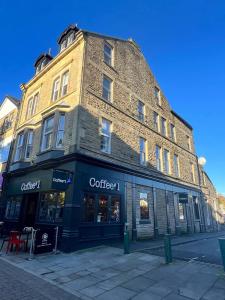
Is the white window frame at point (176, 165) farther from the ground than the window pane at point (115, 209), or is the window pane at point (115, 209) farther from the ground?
the white window frame at point (176, 165)

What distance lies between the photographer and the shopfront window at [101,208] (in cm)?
1136

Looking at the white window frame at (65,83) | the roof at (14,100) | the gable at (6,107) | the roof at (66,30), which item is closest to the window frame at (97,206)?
the white window frame at (65,83)

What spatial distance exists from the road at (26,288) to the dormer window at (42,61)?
1713cm

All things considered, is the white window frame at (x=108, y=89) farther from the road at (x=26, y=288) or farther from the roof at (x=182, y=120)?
the road at (x=26, y=288)

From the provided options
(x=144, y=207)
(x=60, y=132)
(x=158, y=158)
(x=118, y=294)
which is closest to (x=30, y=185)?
(x=60, y=132)

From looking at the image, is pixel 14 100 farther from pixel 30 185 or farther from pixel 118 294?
pixel 118 294

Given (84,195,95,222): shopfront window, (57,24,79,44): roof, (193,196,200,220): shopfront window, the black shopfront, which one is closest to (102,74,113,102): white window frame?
(57,24,79,44): roof

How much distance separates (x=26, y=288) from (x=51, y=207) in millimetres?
6624

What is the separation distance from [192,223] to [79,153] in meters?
15.7

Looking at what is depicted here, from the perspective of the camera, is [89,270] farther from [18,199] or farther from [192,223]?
[192,223]

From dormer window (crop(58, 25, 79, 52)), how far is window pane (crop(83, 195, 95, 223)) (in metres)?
12.0

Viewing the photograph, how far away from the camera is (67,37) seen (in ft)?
54.3

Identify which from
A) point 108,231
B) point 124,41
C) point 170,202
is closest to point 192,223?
point 170,202

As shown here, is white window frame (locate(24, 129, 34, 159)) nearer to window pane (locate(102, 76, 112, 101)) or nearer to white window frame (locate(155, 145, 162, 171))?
window pane (locate(102, 76, 112, 101))
